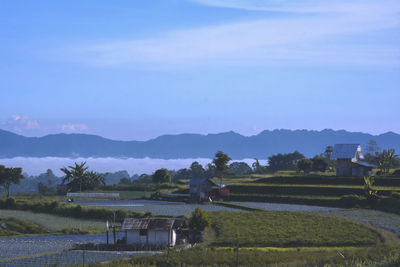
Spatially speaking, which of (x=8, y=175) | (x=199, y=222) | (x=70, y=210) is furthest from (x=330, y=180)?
(x=8, y=175)

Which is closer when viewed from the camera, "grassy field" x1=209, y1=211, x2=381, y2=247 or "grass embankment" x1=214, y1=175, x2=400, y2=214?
"grassy field" x1=209, y1=211, x2=381, y2=247

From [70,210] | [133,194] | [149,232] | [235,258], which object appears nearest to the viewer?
[235,258]

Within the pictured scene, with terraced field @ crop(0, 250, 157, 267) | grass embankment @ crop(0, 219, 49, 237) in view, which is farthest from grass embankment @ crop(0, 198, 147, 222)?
terraced field @ crop(0, 250, 157, 267)

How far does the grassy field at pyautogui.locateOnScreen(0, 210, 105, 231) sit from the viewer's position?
6644cm

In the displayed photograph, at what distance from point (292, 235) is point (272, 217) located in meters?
11.1

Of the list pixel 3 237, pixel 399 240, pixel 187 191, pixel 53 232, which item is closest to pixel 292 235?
pixel 399 240

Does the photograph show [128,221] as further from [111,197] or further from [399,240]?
[111,197]

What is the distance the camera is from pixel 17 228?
65625mm

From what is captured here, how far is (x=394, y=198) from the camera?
76.6 meters

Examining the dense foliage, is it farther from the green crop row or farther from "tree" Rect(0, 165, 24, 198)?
the green crop row

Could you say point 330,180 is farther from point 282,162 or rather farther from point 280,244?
point 282,162

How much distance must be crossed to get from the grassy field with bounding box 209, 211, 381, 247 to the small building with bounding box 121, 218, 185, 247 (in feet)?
16.6

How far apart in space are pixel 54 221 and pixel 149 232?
24.3 m

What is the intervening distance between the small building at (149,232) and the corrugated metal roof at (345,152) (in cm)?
6465
